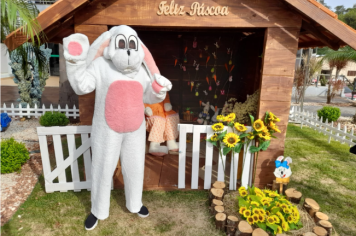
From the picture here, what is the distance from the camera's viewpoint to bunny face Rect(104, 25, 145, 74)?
2352 mm

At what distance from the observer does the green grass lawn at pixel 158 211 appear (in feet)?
9.14

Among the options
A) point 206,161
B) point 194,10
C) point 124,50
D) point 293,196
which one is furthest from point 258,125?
point 124,50

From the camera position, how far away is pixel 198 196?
3.44 meters

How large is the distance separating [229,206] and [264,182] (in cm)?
83

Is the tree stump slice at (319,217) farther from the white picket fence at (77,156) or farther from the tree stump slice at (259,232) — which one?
the white picket fence at (77,156)

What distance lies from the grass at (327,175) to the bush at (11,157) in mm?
4450

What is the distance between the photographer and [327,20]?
9.20 feet

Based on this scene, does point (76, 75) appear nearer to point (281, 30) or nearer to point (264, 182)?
point (281, 30)

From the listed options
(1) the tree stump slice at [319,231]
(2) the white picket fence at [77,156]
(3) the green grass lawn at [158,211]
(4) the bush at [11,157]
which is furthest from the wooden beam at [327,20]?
(4) the bush at [11,157]

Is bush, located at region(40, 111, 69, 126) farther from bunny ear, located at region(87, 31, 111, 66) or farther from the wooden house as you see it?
bunny ear, located at region(87, 31, 111, 66)

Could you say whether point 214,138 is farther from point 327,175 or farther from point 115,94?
point 327,175

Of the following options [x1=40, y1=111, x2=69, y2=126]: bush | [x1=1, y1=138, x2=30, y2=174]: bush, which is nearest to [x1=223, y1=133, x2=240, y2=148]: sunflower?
[x1=1, y1=138, x2=30, y2=174]: bush

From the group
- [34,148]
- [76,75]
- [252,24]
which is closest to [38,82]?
[34,148]

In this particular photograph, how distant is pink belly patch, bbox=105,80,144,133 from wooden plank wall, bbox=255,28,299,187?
5.67ft
